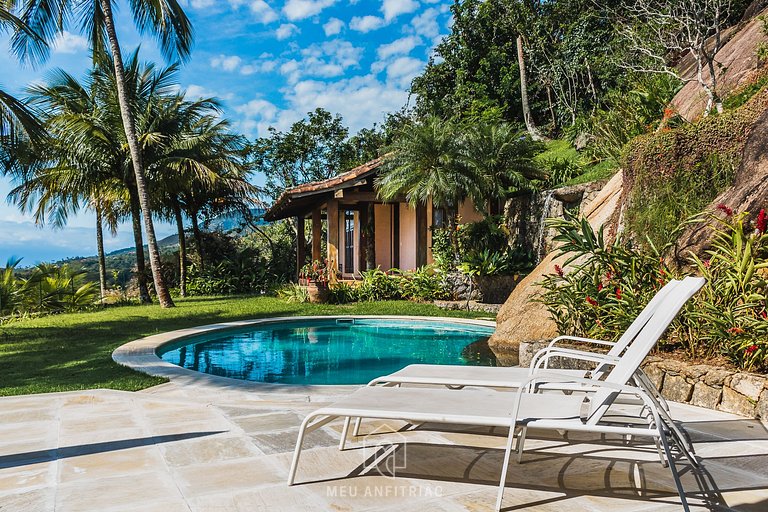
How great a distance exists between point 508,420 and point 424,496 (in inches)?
24.1

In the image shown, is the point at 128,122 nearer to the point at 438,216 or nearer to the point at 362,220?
the point at 362,220

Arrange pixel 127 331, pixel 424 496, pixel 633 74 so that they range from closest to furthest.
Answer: pixel 424 496 < pixel 127 331 < pixel 633 74

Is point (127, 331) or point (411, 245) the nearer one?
point (127, 331)

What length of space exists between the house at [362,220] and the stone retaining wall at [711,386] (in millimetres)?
10788

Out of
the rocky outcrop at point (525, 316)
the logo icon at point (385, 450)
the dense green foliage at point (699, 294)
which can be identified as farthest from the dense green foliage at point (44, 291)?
the dense green foliage at point (699, 294)

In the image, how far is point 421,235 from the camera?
17562 millimetres

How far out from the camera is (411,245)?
62.8 feet

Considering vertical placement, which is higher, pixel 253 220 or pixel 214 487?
pixel 253 220

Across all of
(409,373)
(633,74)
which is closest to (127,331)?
(409,373)

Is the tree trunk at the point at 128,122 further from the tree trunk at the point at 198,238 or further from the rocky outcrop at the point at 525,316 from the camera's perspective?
the rocky outcrop at the point at 525,316

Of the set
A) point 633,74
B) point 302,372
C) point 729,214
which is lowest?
point 302,372

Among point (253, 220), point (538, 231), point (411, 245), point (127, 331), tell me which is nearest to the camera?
point (127, 331)

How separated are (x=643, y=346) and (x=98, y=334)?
9622 mm

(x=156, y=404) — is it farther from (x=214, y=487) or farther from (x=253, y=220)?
(x=253, y=220)
